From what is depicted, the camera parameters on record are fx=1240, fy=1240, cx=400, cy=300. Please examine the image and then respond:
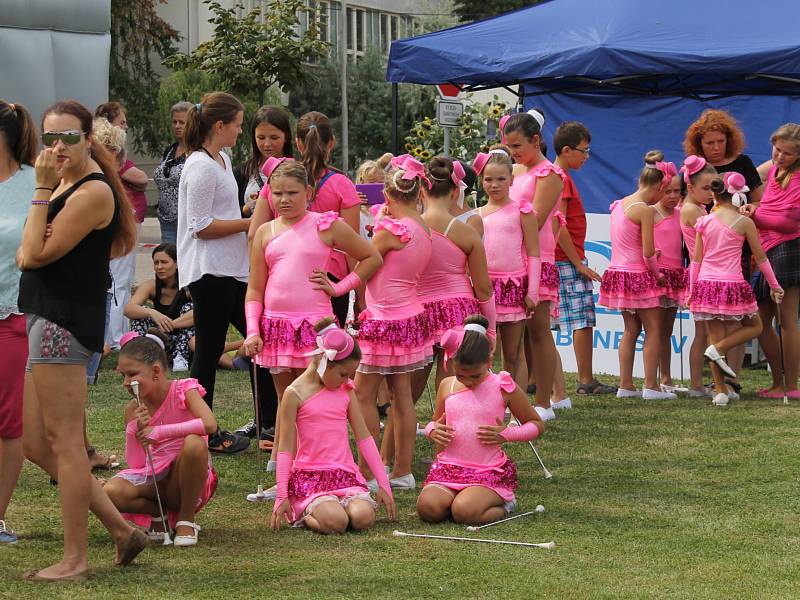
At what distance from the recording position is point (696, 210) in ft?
31.9

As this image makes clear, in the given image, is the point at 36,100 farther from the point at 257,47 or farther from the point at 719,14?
the point at 257,47

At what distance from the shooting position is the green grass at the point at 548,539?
187 inches

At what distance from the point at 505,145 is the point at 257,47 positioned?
19.1m

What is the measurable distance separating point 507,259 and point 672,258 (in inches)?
90.4

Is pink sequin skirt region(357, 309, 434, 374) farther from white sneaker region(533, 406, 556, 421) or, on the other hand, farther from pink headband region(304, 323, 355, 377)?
white sneaker region(533, 406, 556, 421)

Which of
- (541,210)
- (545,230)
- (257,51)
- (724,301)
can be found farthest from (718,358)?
(257,51)

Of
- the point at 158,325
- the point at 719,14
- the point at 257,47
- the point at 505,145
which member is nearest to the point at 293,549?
the point at 505,145

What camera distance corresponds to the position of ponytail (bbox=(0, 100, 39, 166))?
531cm

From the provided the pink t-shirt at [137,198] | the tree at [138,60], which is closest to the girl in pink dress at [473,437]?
the pink t-shirt at [137,198]

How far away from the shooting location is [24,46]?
10.6 m

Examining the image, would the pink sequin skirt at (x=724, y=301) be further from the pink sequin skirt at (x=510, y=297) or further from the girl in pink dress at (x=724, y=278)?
the pink sequin skirt at (x=510, y=297)

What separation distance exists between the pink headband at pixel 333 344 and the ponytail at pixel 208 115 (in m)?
1.88

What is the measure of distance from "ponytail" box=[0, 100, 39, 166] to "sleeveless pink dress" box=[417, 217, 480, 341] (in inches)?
85.8

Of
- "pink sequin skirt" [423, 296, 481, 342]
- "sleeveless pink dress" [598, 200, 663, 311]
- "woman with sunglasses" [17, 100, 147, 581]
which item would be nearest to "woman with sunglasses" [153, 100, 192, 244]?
"sleeveless pink dress" [598, 200, 663, 311]
